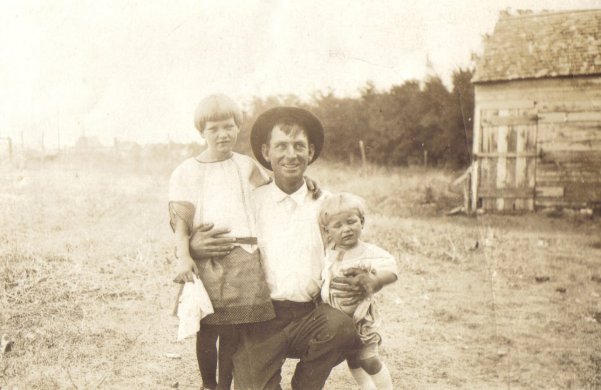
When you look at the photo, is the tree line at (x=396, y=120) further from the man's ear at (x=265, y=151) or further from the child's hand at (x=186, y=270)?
the child's hand at (x=186, y=270)

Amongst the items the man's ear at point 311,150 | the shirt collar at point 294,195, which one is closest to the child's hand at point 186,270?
the shirt collar at point 294,195

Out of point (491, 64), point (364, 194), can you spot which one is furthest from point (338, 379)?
point (491, 64)

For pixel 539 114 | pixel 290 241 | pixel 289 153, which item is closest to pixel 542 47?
pixel 539 114

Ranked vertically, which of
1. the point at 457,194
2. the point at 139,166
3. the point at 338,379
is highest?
the point at 139,166

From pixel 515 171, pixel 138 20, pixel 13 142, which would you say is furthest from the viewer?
pixel 515 171

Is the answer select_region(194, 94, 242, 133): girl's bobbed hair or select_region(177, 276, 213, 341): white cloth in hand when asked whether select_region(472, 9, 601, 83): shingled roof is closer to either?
select_region(194, 94, 242, 133): girl's bobbed hair

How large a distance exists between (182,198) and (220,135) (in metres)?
0.26

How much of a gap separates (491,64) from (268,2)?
3.31 meters

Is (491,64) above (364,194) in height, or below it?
above

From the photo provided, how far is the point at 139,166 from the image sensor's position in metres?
4.05

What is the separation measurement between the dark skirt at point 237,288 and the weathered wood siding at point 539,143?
11.1ft

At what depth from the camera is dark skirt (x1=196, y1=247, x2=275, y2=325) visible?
1896mm

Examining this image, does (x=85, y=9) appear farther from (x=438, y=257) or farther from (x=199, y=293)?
(x=438, y=257)

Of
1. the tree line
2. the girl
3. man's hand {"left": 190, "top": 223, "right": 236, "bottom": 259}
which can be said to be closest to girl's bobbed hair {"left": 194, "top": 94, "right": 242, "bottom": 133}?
the girl
